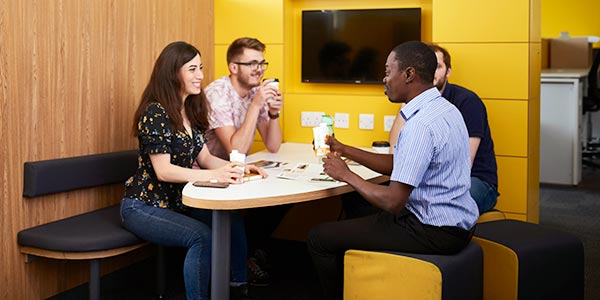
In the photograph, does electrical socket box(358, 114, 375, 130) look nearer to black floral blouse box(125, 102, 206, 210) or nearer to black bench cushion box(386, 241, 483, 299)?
black floral blouse box(125, 102, 206, 210)

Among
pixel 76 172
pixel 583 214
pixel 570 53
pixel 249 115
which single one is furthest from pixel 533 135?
pixel 570 53

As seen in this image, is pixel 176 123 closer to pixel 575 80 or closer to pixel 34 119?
pixel 34 119

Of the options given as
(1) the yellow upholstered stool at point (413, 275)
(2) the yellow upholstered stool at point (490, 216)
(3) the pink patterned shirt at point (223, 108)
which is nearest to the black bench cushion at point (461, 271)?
(1) the yellow upholstered stool at point (413, 275)

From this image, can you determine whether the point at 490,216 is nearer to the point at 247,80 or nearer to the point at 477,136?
the point at 477,136

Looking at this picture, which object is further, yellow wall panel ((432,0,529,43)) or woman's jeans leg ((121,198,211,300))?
yellow wall panel ((432,0,529,43))

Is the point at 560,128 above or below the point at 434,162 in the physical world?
above

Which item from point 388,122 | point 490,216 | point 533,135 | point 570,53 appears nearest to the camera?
point 490,216

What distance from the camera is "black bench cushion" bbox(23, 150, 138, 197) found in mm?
3408

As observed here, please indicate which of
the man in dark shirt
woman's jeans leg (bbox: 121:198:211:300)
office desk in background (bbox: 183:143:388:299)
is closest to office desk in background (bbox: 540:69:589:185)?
the man in dark shirt

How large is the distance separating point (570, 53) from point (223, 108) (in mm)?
6175

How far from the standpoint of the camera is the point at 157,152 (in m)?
3.32

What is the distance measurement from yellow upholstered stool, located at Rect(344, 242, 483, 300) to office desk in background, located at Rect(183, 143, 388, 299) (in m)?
0.32

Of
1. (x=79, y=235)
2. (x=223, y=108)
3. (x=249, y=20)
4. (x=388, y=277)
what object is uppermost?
(x=249, y=20)

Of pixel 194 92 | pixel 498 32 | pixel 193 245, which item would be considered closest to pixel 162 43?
pixel 194 92
